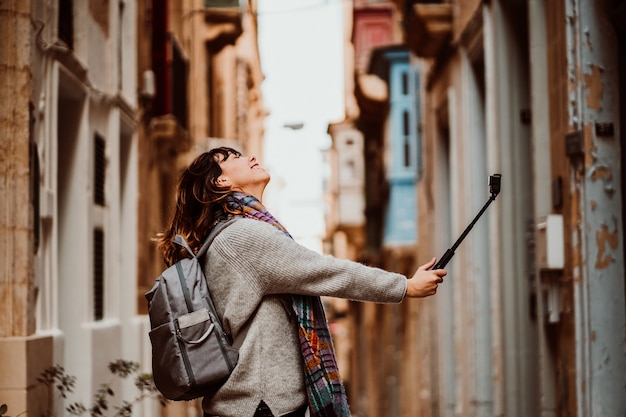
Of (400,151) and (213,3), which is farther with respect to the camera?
(400,151)

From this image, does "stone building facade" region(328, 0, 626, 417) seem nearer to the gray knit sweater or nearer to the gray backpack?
the gray knit sweater

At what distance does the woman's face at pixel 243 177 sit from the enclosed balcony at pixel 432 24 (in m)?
7.98

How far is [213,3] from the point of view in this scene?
65.9 feet

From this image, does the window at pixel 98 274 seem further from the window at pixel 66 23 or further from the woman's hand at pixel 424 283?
the woman's hand at pixel 424 283

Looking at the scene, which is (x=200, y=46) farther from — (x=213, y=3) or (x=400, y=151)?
(x=400, y=151)

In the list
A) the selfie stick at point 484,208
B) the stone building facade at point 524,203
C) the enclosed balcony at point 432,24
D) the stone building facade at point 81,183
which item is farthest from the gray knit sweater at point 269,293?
the enclosed balcony at point 432,24

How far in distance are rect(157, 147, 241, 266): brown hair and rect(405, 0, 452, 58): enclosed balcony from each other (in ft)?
26.2

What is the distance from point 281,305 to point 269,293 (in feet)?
0.23

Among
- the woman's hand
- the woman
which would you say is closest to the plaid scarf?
the woman

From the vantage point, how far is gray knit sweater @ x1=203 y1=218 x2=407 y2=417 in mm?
4133

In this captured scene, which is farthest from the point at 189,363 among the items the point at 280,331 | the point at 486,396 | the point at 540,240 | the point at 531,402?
the point at 486,396

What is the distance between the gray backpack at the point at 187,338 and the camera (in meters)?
4.12

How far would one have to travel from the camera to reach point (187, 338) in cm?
413

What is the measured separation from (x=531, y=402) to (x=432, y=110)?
18.6 feet
